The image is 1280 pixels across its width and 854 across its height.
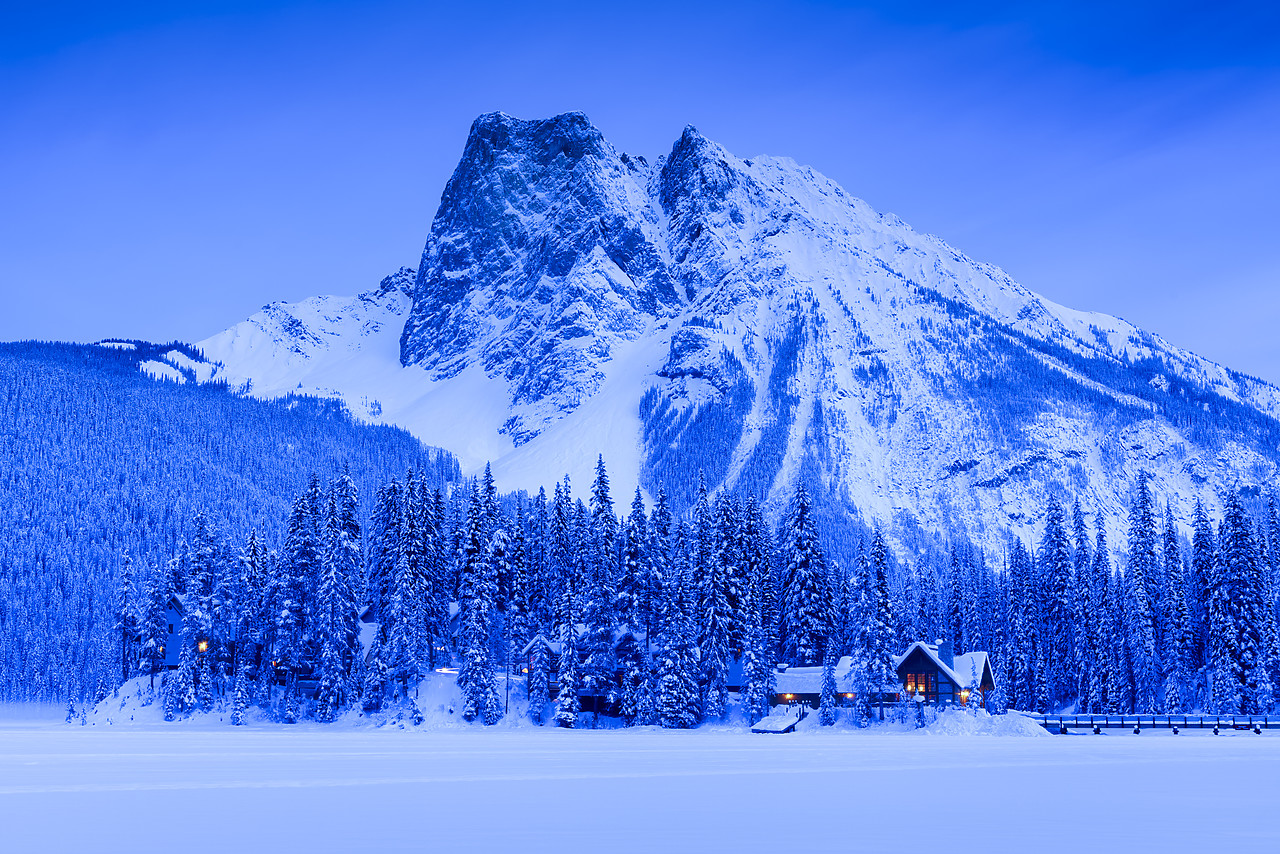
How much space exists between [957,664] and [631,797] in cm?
6366

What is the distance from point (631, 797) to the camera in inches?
1203

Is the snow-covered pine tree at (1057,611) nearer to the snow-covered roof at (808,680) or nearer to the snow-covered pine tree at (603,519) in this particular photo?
the snow-covered roof at (808,680)

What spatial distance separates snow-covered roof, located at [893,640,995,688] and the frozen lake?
24402mm

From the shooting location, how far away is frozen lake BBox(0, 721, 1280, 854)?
74.2ft

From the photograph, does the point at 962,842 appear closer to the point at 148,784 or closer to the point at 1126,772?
the point at 1126,772

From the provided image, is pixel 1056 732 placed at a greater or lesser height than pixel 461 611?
lesser

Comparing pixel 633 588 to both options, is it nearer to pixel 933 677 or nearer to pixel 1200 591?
pixel 933 677

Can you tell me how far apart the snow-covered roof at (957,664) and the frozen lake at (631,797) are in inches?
961

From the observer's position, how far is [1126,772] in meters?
40.5

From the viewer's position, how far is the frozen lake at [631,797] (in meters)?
22.6

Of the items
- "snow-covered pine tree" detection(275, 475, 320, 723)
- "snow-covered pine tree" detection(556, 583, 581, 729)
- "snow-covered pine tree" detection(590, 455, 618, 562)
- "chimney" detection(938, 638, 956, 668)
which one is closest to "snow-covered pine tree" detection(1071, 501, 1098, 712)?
"chimney" detection(938, 638, 956, 668)

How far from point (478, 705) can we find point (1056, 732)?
37891 mm

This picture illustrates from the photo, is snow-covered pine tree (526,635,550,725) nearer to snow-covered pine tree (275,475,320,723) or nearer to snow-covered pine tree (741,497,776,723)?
snow-covered pine tree (741,497,776,723)

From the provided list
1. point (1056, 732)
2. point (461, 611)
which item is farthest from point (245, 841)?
point (1056, 732)
